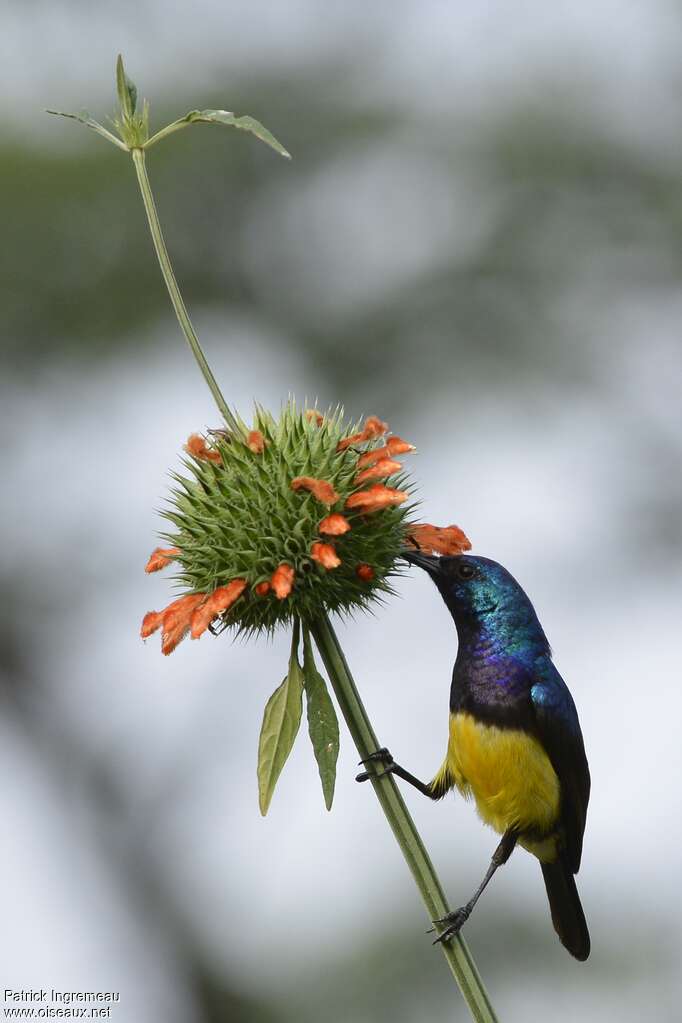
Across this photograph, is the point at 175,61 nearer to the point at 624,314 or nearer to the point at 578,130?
the point at 578,130

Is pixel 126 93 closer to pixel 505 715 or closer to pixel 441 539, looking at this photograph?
pixel 441 539

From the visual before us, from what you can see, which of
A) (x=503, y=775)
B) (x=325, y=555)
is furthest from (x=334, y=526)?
(x=503, y=775)

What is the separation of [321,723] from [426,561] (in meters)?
0.88

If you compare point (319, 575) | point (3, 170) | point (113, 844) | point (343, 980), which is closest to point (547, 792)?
point (319, 575)

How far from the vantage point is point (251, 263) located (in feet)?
49.1

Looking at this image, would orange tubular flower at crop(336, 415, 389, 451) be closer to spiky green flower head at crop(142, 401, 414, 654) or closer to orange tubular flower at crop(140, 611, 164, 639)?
spiky green flower head at crop(142, 401, 414, 654)

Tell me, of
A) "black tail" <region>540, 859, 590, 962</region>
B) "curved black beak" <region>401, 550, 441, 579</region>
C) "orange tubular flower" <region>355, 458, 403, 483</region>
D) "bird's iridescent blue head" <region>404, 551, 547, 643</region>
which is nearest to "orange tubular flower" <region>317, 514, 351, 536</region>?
"orange tubular flower" <region>355, 458, 403, 483</region>

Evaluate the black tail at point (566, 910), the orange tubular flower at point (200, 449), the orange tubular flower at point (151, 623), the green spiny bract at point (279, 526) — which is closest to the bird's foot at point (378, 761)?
the green spiny bract at point (279, 526)

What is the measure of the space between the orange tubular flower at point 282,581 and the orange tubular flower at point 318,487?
0.43ft

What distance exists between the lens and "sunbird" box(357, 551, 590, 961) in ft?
9.75

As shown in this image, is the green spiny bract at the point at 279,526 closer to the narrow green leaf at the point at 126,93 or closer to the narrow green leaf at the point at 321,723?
the narrow green leaf at the point at 321,723

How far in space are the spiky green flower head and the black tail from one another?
4.00 ft

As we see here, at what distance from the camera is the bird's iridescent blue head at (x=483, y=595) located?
118 inches

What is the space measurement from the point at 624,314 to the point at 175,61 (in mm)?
5946
